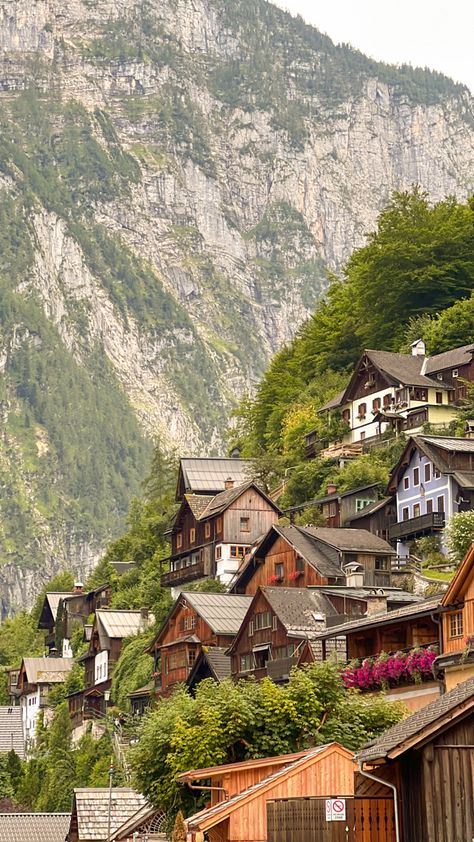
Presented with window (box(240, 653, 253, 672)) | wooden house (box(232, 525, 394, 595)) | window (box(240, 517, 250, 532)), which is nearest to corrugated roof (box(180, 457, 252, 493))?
window (box(240, 517, 250, 532))

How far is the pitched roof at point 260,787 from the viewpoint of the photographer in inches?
1548

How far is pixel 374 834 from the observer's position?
104 ft

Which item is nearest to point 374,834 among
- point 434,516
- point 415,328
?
point 434,516

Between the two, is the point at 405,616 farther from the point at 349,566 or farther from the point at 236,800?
the point at 349,566

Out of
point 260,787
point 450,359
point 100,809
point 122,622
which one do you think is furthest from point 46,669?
point 260,787

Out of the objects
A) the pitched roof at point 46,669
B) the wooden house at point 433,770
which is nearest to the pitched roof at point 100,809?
the wooden house at point 433,770

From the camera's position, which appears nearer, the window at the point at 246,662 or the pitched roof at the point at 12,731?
the window at the point at 246,662

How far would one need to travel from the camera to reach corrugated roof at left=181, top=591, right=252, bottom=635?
3081 inches

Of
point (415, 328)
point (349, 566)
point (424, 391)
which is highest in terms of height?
point (415, 328)

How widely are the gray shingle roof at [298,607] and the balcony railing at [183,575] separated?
97.1 ft

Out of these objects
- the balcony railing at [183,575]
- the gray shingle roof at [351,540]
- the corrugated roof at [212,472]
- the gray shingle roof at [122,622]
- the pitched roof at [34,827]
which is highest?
the corrugated roof at [212,472]

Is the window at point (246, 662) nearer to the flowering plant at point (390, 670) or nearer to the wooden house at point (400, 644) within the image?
the wooden house at point (400, 644)

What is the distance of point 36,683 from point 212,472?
1965 centimetres

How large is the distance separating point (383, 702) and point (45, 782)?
162 ft
